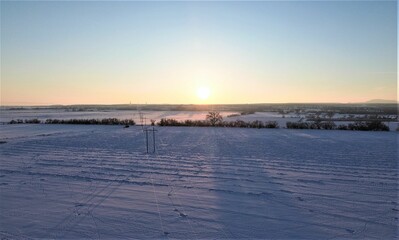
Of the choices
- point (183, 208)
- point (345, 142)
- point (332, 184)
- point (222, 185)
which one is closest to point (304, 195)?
point (332, 184)

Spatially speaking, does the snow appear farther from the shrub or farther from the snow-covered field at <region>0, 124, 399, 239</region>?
the snow-covered field at <region>0, 124, 399, 239</region>

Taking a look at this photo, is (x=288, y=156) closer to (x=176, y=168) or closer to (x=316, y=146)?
(x=316, y=146)

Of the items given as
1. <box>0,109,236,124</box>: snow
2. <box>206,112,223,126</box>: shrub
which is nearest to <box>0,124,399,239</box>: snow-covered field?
<box>206,112,223,126</box>: shrub

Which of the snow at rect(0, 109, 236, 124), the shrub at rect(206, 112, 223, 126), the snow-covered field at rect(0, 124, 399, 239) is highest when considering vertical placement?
the snow at rect(0, 109, 236, 124)

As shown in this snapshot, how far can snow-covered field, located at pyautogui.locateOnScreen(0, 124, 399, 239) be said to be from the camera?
505 cm

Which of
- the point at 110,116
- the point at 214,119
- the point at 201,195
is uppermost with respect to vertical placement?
the point at 110,116

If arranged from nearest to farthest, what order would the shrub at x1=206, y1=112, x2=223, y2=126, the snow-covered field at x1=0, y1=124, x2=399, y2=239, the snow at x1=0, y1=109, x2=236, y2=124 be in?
the snow-covered field at x1=0, y1=124, x2=399, y2=239
the shrub at x1=206, y1=112, x2=223, y2=126
the snow at x1=0, y1=109, x2=236, y2=124

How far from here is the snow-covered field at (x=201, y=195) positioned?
505 cm

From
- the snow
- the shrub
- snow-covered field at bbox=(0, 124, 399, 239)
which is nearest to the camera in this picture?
snow-covered field at bbox=(0, 124, 399, 239)

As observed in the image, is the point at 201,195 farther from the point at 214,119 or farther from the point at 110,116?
the point at 110,116

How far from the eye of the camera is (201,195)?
6.77 m

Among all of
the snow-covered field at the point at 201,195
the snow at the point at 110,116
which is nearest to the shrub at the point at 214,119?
the snow at the point at 110,116

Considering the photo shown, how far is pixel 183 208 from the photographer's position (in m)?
5.96

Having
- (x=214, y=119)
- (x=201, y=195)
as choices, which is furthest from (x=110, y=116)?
(x=201, y=195)
